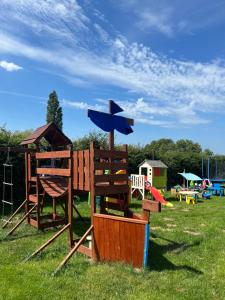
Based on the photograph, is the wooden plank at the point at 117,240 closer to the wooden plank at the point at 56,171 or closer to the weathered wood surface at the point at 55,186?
the wooden plank at the point at 56,171

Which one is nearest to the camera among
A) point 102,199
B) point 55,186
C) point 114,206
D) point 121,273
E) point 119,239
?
point 121,273

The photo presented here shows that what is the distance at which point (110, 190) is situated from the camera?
712 cm

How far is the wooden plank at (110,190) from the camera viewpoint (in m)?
6.86

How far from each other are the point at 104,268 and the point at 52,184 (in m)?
3.69

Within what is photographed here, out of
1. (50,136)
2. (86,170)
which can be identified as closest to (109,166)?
(86,170)

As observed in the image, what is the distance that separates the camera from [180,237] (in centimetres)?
828

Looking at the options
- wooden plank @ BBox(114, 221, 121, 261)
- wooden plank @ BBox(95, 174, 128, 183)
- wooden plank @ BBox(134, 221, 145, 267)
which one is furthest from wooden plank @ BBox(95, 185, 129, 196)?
wooden plank @ BBox(134, 221, 145, 267)

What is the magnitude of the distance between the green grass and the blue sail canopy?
2.79 m

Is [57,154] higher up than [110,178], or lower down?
higher up

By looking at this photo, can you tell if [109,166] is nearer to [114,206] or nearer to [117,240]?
[114,206]

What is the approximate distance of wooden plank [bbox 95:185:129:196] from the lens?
6.86 m

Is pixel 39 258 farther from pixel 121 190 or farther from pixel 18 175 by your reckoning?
pixel 18 175

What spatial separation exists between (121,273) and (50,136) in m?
5.75

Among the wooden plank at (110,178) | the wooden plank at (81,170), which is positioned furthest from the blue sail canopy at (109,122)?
the wooden plank at (110,178)
